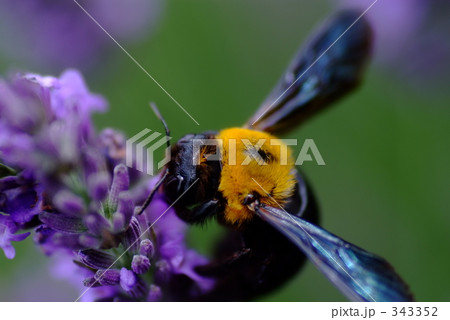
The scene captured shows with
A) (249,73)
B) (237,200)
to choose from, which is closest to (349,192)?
Result: (249,73)

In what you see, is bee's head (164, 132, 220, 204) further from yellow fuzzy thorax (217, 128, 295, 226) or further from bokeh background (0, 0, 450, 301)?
bokeh background (0, 0, 450, 301)

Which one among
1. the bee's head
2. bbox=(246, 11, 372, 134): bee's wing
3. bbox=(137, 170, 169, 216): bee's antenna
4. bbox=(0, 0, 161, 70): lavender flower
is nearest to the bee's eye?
the bee's head

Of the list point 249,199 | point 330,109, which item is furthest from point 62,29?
point 249,199

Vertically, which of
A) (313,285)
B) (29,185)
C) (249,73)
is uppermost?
(249,73)

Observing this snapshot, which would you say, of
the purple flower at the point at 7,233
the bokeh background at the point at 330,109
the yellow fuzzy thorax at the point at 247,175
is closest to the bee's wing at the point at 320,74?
the yellow fuzzy thorax at the point at 247,175

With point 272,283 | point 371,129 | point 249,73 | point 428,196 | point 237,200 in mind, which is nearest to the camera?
point 237,200

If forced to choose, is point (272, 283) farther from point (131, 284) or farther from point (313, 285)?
point (313, 285)

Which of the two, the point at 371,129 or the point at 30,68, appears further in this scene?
the point at 371,129

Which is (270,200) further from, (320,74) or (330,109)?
(330,109)
